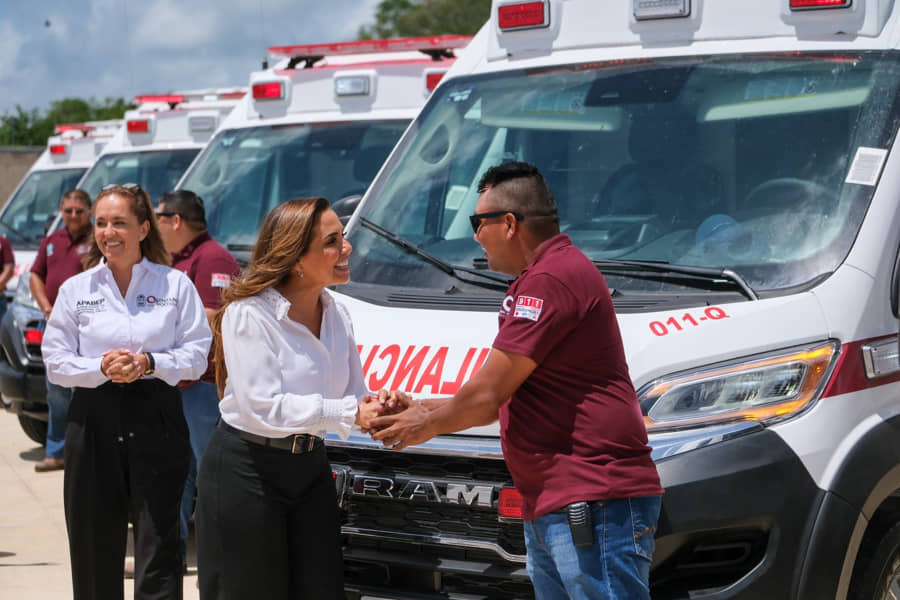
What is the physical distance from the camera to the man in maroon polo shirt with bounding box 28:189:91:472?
846 centimetres

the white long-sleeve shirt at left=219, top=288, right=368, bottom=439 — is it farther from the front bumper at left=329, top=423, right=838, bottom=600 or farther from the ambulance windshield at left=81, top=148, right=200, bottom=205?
the ambulance windshield at left=81, top=148, right=200, bottom=205

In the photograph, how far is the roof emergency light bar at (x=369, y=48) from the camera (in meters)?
8.30

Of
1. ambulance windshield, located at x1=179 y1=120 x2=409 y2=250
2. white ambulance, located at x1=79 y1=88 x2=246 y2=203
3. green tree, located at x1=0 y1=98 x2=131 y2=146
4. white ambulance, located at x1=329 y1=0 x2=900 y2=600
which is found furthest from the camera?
green tree, located at x1=0 y1=98 x2=131 y2=146

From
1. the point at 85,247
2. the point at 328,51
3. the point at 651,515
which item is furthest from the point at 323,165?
the point at 651,515

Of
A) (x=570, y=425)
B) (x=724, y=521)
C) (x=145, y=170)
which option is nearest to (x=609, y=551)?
(x=570, y=425)

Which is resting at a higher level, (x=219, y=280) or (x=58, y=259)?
(x=219, y=280)

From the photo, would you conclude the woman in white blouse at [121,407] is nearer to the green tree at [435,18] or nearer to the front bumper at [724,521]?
the front bumper at [724,521]

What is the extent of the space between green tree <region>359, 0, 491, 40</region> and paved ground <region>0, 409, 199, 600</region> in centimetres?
4983

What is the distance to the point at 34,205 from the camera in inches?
497

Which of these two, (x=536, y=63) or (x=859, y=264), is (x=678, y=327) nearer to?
(x=859, y=264)

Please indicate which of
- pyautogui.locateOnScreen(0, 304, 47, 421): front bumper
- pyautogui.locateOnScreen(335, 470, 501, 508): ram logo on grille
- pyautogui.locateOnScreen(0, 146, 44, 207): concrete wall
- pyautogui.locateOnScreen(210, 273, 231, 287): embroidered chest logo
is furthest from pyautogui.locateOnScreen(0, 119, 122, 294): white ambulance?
pyautogui.locateOnScreen(0, 146, 44, 207): concrete wall

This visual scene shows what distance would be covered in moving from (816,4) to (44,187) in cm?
1001

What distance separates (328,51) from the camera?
8570 mm

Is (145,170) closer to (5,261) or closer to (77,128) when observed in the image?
(5,261)
